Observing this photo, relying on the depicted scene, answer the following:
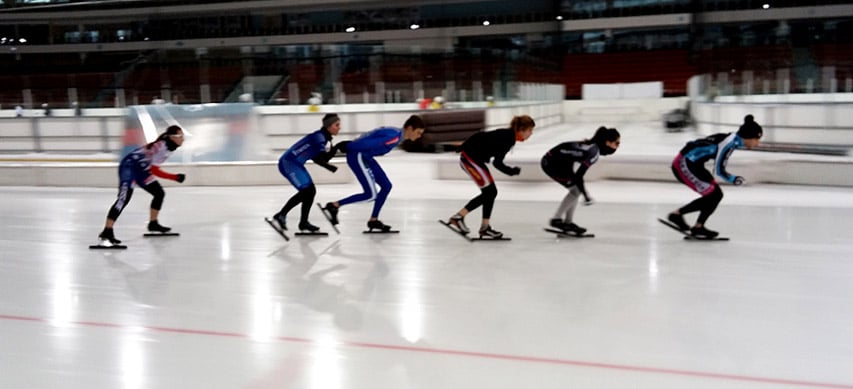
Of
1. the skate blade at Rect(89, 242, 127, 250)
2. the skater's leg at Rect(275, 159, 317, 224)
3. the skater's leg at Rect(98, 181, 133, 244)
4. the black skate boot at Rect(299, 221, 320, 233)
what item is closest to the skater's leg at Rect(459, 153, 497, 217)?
the skater's leg at Rect(275, 159, 317, 224)

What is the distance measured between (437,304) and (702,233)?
2700 millimetres

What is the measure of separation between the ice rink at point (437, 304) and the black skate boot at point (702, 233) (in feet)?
0.29

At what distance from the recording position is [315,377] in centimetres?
314

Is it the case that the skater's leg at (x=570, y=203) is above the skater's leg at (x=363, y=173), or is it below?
below

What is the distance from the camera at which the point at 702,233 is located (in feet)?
19.4

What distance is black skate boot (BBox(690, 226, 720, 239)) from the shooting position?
5.90m

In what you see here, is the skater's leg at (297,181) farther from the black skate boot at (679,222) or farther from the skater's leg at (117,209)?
the black skate boot at (679,222)

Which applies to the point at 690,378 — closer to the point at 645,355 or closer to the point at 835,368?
the point at 645,355

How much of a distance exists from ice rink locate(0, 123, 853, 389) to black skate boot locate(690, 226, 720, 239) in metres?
0.09

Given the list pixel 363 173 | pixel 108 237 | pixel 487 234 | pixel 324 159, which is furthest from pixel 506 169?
pixel 108 237

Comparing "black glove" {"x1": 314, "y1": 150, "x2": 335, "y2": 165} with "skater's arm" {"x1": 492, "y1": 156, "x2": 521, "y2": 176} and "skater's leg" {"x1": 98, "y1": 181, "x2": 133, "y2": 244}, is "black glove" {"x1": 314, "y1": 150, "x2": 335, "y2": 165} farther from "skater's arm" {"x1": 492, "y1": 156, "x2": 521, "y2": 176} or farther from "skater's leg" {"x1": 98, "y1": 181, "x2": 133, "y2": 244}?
"skater's leg" {"x1": 98, "y1": 181, "x2": 133, "y2": 244}

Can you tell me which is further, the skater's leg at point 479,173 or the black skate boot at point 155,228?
the black skate boot at point 155,228

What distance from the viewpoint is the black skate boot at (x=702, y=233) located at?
19.4 ft

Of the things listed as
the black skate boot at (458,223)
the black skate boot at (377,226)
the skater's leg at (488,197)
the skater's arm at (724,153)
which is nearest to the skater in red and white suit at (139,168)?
the black skate boot at (377,226)
